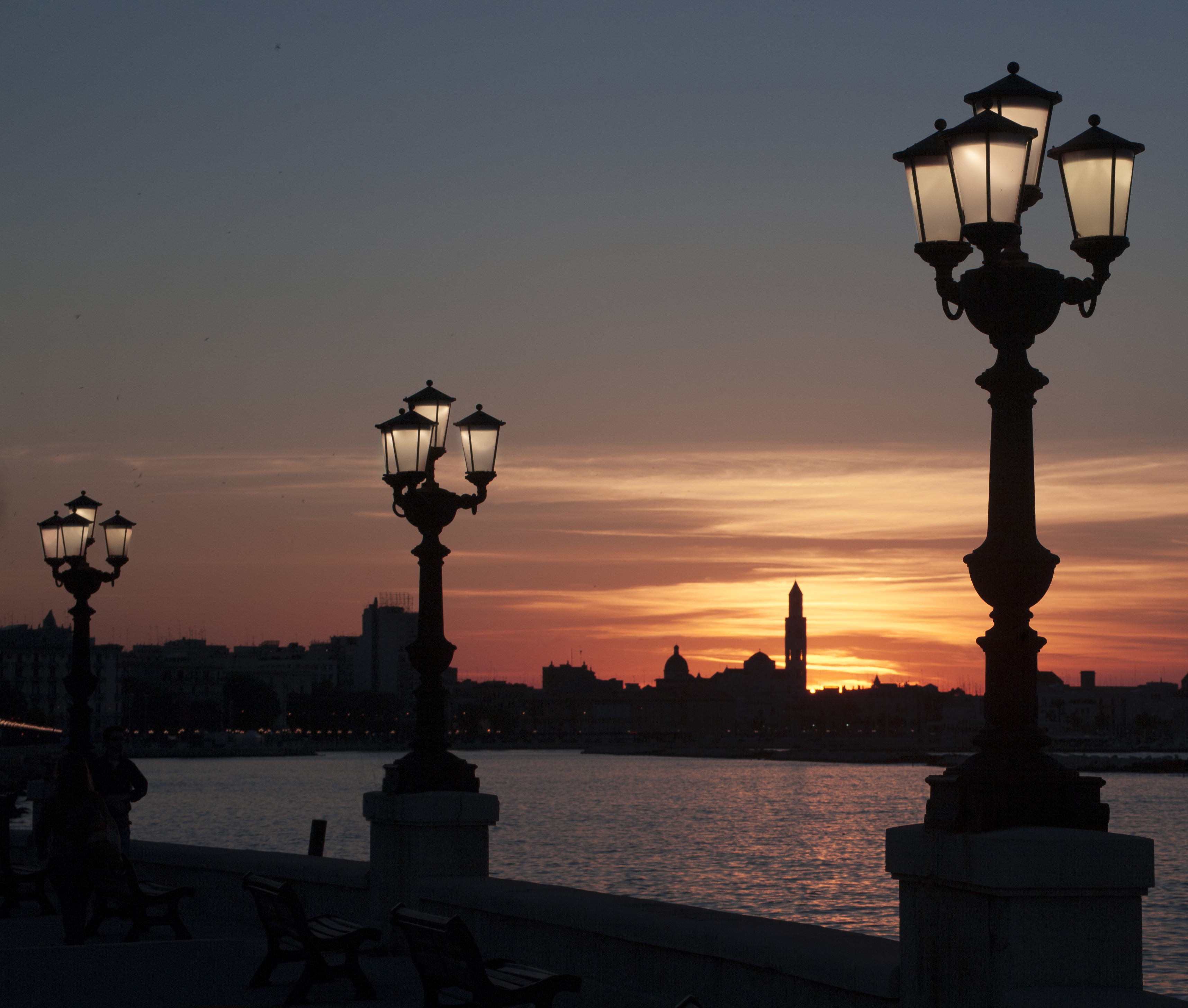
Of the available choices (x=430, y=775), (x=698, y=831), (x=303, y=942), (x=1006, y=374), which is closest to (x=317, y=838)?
(x=430, y=775)

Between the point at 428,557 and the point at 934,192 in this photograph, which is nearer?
the point at 934,192

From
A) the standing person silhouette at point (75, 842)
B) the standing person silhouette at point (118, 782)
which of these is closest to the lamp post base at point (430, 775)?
the standing person silhouette at point (75, 842)

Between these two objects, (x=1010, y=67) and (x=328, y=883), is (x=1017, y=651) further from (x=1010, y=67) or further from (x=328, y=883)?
(x=328, y=883)

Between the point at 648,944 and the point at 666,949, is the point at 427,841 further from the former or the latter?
the point at 666,949

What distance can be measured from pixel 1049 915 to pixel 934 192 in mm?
3335

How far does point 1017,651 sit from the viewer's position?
22.9 feet

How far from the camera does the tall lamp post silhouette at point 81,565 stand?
19734mm

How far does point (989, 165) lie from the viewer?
7.01 metres

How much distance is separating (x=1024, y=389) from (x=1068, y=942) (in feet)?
8.13

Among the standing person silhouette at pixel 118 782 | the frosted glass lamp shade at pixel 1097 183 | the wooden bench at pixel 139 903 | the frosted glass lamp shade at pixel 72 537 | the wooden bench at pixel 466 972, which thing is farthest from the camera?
the frosted glass lamp shade at pixel 72 537

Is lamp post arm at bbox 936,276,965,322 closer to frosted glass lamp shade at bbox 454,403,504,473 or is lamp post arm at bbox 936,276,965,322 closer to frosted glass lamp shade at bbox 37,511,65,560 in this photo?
frosted glass lamp shade at bbox 454,403,504,473

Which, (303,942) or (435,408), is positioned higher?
(435,408)

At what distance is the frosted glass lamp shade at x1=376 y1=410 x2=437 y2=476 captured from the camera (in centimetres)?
1362

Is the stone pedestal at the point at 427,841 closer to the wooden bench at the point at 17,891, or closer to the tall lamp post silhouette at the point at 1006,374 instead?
the wooden bench at the point at 17,891
